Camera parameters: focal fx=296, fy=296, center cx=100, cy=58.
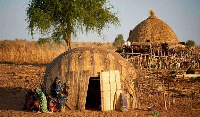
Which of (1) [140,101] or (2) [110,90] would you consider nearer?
(2) [110,90]

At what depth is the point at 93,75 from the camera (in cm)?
953

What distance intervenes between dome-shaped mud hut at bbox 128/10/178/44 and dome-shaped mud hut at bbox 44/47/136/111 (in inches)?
588

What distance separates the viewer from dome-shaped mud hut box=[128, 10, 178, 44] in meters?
24.8

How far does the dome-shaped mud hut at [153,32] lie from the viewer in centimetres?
2480

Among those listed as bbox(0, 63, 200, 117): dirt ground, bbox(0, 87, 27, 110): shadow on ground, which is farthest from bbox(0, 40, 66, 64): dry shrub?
bbox(0, 87, 27, 110): shadow on ground

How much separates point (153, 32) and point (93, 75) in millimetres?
16579

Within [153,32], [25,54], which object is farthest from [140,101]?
[25,54]

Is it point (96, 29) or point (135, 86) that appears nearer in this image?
point (135, 86)

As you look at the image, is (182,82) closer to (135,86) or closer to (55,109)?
(135,86)

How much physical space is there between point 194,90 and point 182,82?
2.22 metres

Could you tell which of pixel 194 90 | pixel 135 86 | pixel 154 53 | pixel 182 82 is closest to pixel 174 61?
pixel 154 53

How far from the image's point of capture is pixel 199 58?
22.7m

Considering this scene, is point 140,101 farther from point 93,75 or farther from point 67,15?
point 67,15

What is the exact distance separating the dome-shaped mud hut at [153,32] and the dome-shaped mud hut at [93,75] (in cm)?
1495
